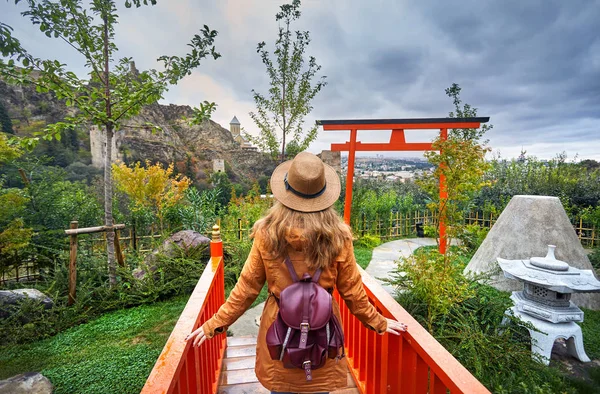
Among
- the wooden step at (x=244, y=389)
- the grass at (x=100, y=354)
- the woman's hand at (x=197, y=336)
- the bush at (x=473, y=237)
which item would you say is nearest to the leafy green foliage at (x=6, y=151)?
the grass at (x=100, y=354)

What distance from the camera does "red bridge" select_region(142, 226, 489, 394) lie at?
3.01 ft

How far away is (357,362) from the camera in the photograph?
1934 mm

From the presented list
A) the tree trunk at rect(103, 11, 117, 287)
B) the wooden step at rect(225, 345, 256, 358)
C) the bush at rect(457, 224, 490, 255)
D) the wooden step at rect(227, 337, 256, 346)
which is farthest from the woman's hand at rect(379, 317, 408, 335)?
the bush at rect(457, 224, 490, 255)

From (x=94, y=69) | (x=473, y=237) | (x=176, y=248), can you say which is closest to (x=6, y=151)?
(x=94, y=69)

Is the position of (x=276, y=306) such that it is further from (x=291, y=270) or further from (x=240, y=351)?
(x=240, y=351)

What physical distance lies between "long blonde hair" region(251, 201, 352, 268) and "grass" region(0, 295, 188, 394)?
2358 millimetres

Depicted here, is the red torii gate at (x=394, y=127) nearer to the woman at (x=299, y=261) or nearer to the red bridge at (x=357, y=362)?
the red bridge at (x=357, y=362)

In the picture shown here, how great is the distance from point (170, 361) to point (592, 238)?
31.8ft

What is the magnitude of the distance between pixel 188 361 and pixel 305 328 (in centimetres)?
59

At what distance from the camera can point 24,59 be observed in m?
2.85

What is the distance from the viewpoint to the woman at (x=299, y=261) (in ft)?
3.57

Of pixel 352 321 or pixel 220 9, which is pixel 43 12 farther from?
pixel 352 321

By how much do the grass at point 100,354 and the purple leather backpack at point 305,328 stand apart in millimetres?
2180

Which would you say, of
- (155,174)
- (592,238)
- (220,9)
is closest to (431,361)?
(220,9)
